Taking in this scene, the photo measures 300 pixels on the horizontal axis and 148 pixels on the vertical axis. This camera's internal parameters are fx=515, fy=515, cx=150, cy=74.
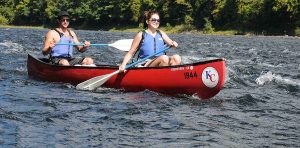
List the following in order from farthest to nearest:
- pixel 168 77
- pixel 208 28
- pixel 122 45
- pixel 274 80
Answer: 1. pixel 208 28
2. pixel 274 80
3. pixel 122 45
4. pixel 168 77

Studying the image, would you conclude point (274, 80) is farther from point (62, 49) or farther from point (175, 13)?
point (175, 13)

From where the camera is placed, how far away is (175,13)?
3342 inches

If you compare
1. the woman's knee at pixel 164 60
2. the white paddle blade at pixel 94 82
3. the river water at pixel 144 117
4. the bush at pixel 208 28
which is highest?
the bush at pixel 208 28

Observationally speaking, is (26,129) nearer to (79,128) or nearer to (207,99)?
(79,128)

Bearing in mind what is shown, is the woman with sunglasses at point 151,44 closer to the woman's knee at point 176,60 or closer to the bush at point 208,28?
the woman's knee at point 176,60

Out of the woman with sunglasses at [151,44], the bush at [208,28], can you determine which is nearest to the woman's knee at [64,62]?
the woman with sunglasses at [151,44]

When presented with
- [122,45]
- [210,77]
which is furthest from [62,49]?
[210,77]

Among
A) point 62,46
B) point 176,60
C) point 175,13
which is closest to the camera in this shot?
point 176,60

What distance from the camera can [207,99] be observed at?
968 cm

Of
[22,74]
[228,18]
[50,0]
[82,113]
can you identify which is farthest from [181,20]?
[82,113]

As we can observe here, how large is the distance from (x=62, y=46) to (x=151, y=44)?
8.69 ft

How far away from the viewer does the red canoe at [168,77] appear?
923 cm

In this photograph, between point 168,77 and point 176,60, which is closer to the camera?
point 168,77

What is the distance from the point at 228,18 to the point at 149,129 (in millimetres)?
69204
